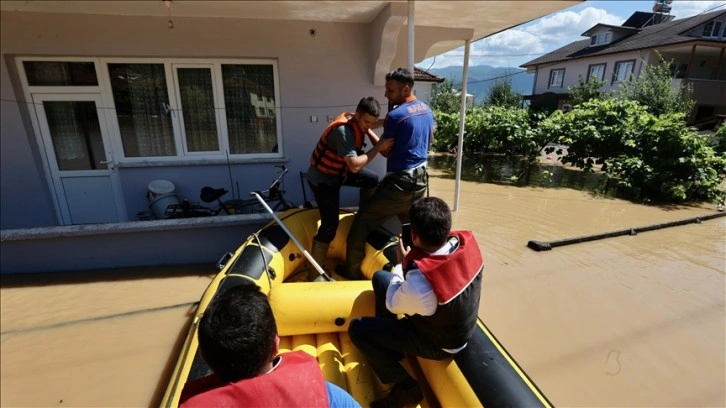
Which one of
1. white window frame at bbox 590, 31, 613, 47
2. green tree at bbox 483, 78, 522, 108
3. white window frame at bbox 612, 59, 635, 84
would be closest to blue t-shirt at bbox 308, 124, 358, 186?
green tree at bbox 483, 78, 522, 108

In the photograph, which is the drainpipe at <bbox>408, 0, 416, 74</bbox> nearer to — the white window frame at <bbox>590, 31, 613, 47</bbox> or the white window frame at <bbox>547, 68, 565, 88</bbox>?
the white window frame at <bbox>547, 68, 565, 88</bbox>

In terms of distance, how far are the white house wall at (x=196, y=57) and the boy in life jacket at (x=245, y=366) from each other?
4295 millimetres

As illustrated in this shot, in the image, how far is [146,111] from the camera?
503 centimetres

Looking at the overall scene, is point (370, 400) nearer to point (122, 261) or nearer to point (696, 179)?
point (122, 261)

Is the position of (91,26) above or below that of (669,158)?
above

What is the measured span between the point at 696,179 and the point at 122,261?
10.4 m

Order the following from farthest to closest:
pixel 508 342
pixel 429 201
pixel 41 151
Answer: pixel 41 151 → pixel 508 342 → pixel 429 201

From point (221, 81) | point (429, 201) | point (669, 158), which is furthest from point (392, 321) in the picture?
point (669, 158)

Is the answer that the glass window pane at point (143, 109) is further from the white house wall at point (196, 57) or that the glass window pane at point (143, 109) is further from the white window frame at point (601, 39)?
the white window frame at point (601, 39)

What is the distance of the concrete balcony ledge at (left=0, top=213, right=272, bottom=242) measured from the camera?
12.4 feet

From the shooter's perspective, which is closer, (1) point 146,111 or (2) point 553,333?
(2) point 553,333

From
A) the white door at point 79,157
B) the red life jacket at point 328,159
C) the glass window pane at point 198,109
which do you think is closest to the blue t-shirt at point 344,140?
the red life jacket at point 328,159

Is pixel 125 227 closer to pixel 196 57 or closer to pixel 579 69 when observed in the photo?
pixel 196 57

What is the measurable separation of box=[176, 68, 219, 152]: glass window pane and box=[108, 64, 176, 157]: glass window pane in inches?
8.6
